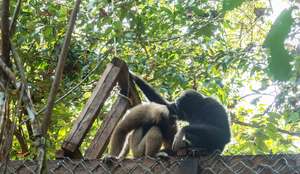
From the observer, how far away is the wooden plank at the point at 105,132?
8.44 ft

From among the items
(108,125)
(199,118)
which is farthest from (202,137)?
(108,125)

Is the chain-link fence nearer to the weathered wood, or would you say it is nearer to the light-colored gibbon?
the weathered wood

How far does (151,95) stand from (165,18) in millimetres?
1994

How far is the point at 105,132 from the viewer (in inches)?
106

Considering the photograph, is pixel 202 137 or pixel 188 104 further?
pixel 188 104

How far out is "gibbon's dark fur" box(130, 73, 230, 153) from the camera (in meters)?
3.83

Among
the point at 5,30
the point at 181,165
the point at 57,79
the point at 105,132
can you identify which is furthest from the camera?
the point at 105,132

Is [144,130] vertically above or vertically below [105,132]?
below

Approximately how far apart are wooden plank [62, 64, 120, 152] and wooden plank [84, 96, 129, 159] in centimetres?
18

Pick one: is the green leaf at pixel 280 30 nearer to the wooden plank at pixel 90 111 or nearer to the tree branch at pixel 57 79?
the tree branch at pixel 57 79

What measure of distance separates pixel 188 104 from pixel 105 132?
1744 mm

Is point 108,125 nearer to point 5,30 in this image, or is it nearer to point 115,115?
point 115,115

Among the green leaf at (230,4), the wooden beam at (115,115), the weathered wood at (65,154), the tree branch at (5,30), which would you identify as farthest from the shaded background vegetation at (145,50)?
the green leaf at (230,4)

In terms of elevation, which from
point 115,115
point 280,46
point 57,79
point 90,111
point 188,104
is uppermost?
point 280,46
